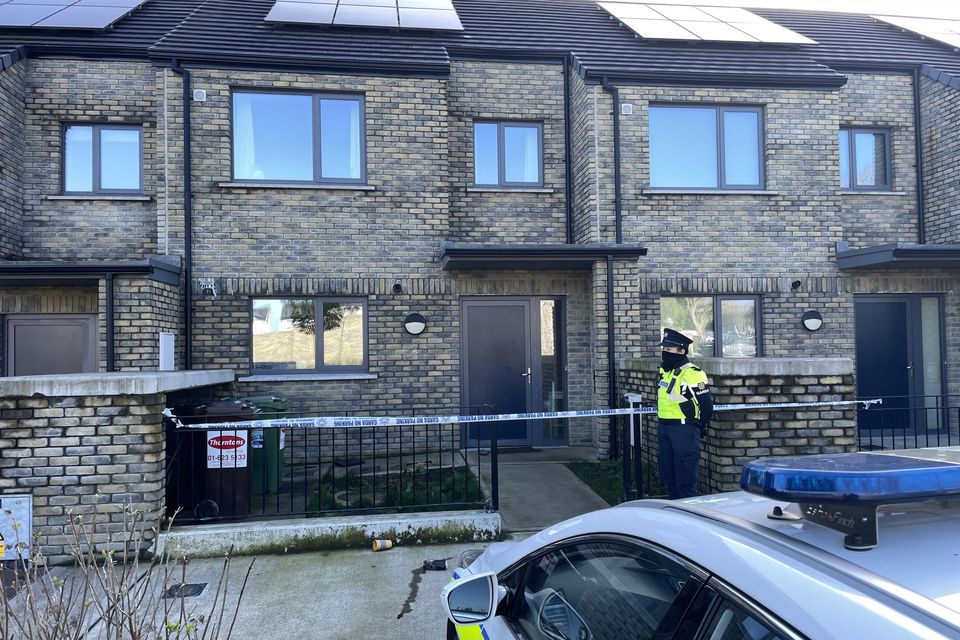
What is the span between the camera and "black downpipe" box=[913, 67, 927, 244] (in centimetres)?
1008

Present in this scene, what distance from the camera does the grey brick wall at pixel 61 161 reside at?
28.5 feet

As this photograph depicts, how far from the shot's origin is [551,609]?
2.10 metres

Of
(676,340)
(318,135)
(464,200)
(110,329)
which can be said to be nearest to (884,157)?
(464,200)

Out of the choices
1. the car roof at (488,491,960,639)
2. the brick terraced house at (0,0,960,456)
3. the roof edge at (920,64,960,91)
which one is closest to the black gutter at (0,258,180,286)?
the brick terraced house at (0,0,960,456)

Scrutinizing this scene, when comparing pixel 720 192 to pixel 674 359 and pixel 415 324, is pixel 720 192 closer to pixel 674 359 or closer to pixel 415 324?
pixel 674 359

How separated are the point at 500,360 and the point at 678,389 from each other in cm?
438

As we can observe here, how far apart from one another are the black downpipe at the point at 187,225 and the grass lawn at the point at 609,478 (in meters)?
5.48

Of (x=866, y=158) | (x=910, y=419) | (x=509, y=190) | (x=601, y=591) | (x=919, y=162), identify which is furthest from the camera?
(x=866, y=158)

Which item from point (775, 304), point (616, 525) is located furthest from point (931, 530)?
point (775, 304)

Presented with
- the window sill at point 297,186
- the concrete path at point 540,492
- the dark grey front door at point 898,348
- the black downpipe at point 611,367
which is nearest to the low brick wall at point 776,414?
the concrete path at point 540,492

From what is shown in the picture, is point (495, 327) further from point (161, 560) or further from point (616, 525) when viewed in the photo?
point (616, 525)

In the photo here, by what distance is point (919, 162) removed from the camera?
33.4 feet

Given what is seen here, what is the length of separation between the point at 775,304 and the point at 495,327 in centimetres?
440

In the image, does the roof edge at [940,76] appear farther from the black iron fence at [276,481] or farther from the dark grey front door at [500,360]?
the black iron fence at [276,481]
